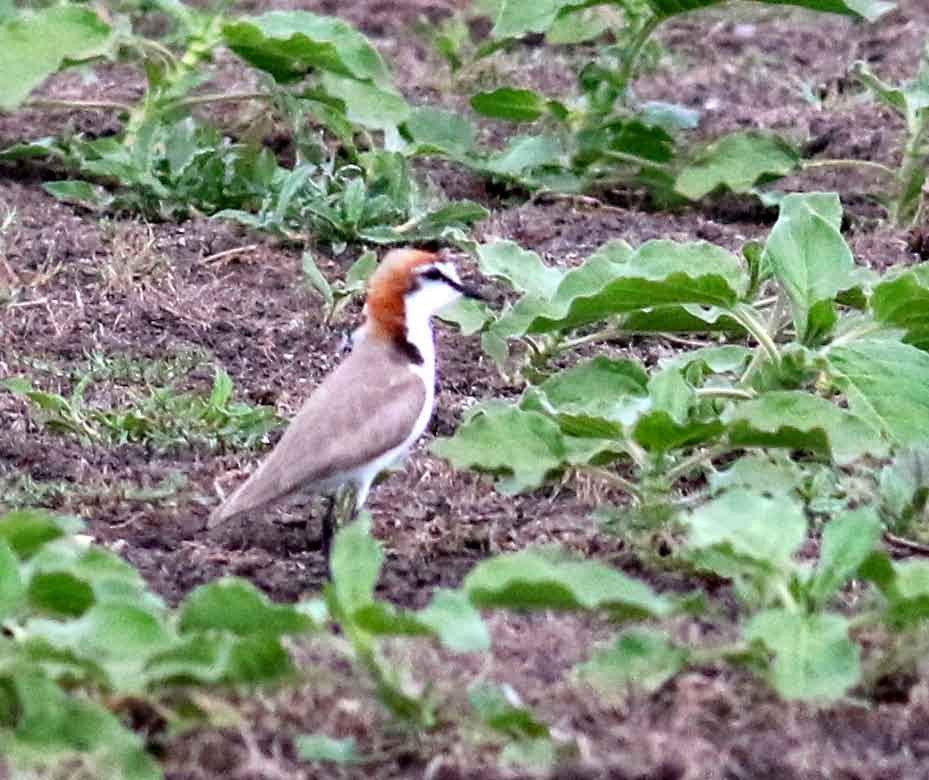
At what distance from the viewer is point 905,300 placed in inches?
228

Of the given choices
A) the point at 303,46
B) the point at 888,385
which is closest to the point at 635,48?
the point at 303,46

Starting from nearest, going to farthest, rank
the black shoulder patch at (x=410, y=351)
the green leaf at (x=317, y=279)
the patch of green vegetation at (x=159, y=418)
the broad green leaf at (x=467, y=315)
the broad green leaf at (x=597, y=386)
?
the broad green leaf at (x=597, y=386)
the black shoulder patch at (x=410, y=351)
the patch of green vegetation at (x=159, y=418)
the broad green leaf at (x=467, y=315)
the green leaf at (x=317, y=279)

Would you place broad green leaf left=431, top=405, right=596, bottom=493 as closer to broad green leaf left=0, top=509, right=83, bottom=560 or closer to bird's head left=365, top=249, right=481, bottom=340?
bird's head left=365, top=249, right=481, bottom=340

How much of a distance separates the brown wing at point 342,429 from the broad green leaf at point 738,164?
273cm

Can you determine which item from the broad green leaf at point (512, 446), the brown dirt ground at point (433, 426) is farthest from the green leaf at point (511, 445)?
the brown dirt ground at point (433, 426)

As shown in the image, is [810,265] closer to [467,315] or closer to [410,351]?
[410,351]

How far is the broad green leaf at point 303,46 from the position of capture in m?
7.80

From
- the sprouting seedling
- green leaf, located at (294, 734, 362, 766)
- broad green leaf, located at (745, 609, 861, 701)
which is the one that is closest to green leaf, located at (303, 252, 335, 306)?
the sprouting seedling

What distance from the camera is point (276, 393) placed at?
6.90m

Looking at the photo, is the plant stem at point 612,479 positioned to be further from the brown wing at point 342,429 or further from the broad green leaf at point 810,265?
the broad green leaf at point 810,265

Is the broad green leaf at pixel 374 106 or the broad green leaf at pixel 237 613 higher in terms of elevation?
the broad green leaf at pixel 237 613

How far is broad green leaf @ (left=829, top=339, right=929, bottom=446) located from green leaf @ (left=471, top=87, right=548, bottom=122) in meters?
2.98

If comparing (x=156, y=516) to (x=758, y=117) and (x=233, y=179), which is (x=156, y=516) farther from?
(x=758, y=117)

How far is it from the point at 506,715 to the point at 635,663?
396mm
